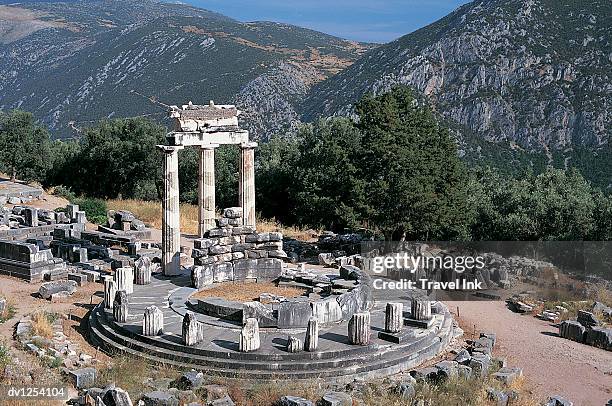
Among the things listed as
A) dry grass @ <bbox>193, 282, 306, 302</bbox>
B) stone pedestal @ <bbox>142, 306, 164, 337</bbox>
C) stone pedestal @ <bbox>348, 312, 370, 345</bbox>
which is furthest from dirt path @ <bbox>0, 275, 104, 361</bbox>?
stone pedestal @ <bbox>348, 312, 370, 345</bbox>

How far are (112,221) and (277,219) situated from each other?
13348 millimetres

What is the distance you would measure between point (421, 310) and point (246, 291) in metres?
6.09

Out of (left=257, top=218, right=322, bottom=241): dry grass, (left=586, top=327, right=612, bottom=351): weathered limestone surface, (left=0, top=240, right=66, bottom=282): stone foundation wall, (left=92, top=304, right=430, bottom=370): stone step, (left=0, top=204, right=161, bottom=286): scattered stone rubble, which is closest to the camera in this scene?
(left=92, top=304, right=430, bottom=370): stone step

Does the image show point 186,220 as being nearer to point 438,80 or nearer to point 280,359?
point 280,359

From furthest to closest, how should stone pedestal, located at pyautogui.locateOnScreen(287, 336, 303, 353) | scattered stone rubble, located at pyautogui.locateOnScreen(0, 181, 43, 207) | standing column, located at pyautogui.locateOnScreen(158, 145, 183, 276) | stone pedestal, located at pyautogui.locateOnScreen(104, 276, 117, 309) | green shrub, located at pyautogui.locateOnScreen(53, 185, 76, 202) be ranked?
green shrub, located at pyautogui.locateOnScreen(53, 185, 76, 202)
scattered stone rubble, located at pyautogui.locateOnScreen(0, 181, 43, 207)
standing column, located at pyautogui.locateOnScreen(158, 145, 183, 276)
stone pedestal, located at pyautogui.locateOnScreen(104, 276, 117, 309)
stone pedestal, located at pyautogui.locateOnScreen(287, 336, 303, 353)

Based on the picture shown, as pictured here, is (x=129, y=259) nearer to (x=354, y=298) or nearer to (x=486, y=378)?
(x=354, y=298)

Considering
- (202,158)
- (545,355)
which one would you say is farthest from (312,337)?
(202,158)

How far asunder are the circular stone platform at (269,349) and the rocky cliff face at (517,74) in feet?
172

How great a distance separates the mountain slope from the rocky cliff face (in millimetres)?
11537

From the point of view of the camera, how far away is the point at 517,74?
7181 cm

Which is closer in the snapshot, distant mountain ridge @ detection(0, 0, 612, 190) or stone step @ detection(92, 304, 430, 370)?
stone step @ detection(92, 304, 430, 370)

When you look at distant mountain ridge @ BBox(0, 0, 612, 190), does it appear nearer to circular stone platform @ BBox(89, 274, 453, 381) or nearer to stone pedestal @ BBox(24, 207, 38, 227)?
stone pedestal @ BBox(24, 207, 38, 227)

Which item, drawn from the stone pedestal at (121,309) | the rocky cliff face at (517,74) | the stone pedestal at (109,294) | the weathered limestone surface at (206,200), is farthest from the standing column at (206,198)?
the rocky cliff face at (517,74)

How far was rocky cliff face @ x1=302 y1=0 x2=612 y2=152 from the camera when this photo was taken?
66.9 m
